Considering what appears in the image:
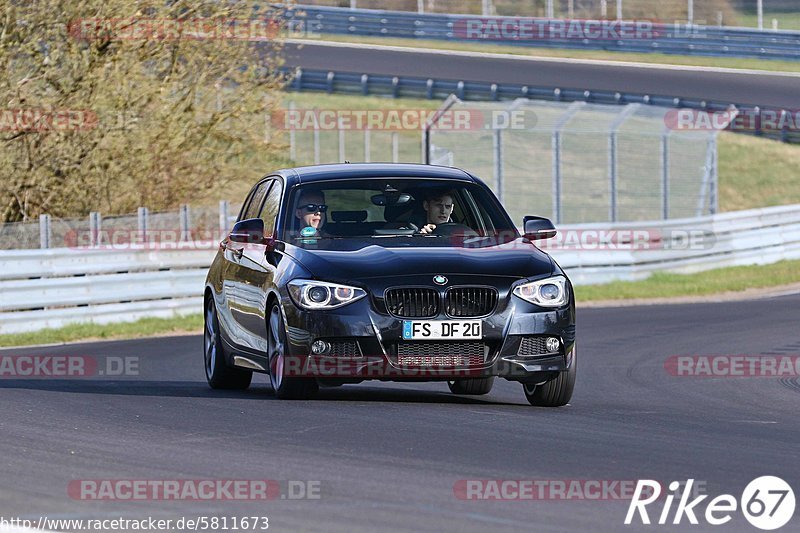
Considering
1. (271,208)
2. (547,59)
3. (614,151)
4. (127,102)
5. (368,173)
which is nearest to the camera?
(368,173)

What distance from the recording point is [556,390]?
1055 centimetres

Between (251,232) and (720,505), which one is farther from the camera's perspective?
(251,232)

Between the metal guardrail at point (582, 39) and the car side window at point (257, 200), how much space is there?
3197 centimetres

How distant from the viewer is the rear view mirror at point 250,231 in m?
11.0

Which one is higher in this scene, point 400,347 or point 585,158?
point 400,347

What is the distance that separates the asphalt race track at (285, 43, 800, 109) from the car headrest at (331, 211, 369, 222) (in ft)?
95.9

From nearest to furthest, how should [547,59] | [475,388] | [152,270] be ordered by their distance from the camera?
[475,388], [152,270], [547,59]

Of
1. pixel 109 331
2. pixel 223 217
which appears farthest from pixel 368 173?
pixel 223 217

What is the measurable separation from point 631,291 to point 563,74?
1957 centimetres

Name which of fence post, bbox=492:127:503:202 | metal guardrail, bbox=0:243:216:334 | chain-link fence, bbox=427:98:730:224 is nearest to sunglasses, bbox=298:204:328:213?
metal guardrail, bbox=0:243:216:334

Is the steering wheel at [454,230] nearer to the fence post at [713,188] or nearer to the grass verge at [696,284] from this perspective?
the grass verge at [696,284]

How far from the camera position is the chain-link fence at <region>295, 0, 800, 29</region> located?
4906cm

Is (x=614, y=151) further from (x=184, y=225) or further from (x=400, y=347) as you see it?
(x=400, y=347)

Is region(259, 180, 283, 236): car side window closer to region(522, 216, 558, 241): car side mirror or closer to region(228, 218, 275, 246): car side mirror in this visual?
region(228, 218, 275, 246): car side mirror
